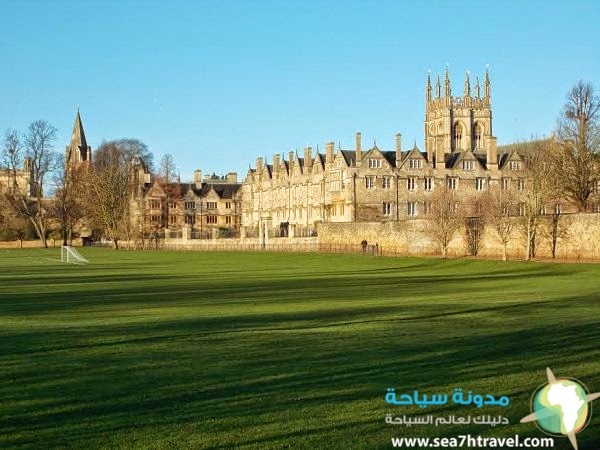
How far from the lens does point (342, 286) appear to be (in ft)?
114

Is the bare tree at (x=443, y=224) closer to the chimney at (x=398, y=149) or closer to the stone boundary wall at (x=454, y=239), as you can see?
the stone boundary wall at (x=454, y=239)

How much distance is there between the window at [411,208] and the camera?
87650 mm

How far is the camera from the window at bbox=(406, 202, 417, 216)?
8765 cm

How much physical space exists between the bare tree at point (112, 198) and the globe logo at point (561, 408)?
90328mm

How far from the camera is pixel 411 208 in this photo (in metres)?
87.9

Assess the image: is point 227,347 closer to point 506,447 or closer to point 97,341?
point 97,341

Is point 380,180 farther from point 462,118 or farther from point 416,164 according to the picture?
point 462,118

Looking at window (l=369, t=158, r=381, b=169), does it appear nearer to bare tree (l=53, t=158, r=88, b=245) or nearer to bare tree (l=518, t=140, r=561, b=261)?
bare tree (l=518, t=140, r=561, b=261)

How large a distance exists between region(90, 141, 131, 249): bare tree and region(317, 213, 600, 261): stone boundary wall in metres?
27.7

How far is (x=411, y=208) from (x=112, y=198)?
35711mm

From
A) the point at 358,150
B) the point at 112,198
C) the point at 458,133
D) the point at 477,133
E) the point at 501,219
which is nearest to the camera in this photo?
the point at 501,219

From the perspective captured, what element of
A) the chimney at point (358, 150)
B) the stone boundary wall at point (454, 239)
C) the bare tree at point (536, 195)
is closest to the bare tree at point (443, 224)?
the stone boundary wall at point (454, 239)

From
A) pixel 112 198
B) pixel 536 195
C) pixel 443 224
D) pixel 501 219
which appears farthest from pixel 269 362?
pixel 112 198

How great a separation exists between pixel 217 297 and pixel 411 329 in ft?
35.9
